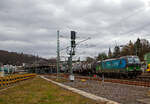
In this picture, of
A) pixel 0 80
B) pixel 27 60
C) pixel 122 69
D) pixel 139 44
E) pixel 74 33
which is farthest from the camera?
pixel 27 60

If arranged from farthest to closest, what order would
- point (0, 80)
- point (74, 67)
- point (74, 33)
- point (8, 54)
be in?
point (8, 54), point (74, 67), point (74, 33), point (0, 80)

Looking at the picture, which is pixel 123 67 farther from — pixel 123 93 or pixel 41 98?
pixel 41 98

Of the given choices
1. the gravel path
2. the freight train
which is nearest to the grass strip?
the gravel path

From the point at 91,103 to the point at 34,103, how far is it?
2.87m

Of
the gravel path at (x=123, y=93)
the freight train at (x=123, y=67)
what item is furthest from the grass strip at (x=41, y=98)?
the freight train at (x=123, y=67)

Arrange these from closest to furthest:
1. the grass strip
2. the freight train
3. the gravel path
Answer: the grass strip < the gravel path < the freight train

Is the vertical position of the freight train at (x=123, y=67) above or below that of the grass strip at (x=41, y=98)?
above

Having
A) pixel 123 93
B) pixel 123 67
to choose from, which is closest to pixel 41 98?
pixel 123 93

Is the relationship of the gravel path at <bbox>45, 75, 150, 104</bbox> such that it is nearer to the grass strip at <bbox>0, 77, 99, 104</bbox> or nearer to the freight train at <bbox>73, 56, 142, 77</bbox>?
the grass strip at <bbox>0, 77, 99, 104</bbox>

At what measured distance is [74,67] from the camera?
65062mm

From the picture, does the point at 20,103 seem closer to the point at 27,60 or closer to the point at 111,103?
the point at 111,103

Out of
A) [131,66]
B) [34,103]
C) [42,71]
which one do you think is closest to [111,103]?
[34,103]

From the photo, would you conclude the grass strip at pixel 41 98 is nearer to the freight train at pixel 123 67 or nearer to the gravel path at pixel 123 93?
the gravel path at pixel 123 93

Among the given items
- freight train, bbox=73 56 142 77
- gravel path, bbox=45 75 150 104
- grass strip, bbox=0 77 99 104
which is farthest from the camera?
freight train, bbox=73 56 142 77
